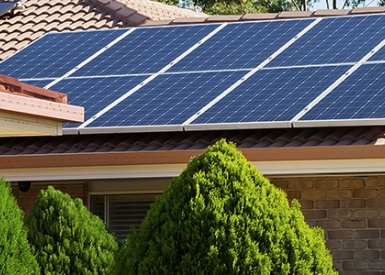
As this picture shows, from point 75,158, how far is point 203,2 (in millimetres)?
35012

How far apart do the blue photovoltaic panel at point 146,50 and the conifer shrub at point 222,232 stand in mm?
6494

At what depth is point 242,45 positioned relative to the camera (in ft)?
53.8

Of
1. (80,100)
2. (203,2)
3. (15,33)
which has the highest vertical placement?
(203,2)

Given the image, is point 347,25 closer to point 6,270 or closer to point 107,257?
point 107,257

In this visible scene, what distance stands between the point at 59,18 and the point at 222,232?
1171 cm

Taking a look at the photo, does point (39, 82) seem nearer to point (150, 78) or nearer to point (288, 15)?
point (150, 78)

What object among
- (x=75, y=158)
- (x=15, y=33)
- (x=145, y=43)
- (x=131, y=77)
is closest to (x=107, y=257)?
(x=75, y=158)

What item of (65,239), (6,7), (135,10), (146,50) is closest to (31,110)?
(65,239)

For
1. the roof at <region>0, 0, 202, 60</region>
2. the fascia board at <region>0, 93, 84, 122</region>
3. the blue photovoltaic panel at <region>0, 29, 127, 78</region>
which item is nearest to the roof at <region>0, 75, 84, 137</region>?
the fascia board at <region>0, 93, 84, 122</region>

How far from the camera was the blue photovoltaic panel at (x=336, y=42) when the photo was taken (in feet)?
50.3

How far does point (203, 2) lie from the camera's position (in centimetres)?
4803

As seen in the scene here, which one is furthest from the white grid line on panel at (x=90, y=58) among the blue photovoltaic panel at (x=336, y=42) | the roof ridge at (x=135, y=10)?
the blue photovoltaic panel at (x=336, y=42)

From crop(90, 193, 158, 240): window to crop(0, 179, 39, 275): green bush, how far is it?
5.24 metres

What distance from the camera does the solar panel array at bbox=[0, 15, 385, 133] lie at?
45.2ft
